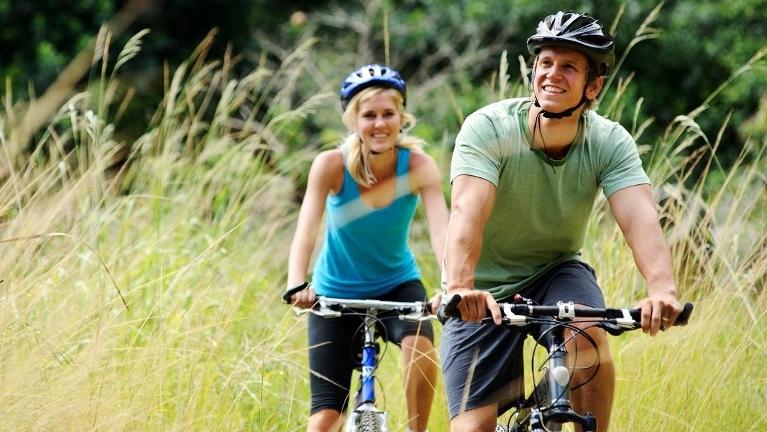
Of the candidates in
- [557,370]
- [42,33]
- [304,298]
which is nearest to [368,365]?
[304,298]

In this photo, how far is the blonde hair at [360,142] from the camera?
514 cm

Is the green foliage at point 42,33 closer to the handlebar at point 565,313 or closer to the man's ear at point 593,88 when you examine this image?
the man's ear at point 593,88

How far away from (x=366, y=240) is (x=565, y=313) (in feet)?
6.43

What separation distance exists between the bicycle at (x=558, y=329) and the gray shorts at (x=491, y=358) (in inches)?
12.5

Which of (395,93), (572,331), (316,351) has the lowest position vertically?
(316,351)

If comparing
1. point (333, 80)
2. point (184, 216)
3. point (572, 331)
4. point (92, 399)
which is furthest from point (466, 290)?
point (333, 80)

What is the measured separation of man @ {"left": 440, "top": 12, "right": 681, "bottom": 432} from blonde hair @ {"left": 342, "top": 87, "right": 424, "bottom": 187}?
1.16 meters

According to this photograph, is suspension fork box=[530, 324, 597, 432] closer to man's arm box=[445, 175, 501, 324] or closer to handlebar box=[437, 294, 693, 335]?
handlebar box=[437, 294, 693, 335]

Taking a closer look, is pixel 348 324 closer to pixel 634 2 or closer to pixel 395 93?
pixel 395 93

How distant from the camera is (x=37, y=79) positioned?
13773mm

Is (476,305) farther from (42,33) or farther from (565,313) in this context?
(42,33)

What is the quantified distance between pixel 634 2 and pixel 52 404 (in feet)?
32.1

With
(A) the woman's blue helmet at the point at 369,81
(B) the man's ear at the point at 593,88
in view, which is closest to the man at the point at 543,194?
(B) the man's ear at the point at 593,88

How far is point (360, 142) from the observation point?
5.23 metres
